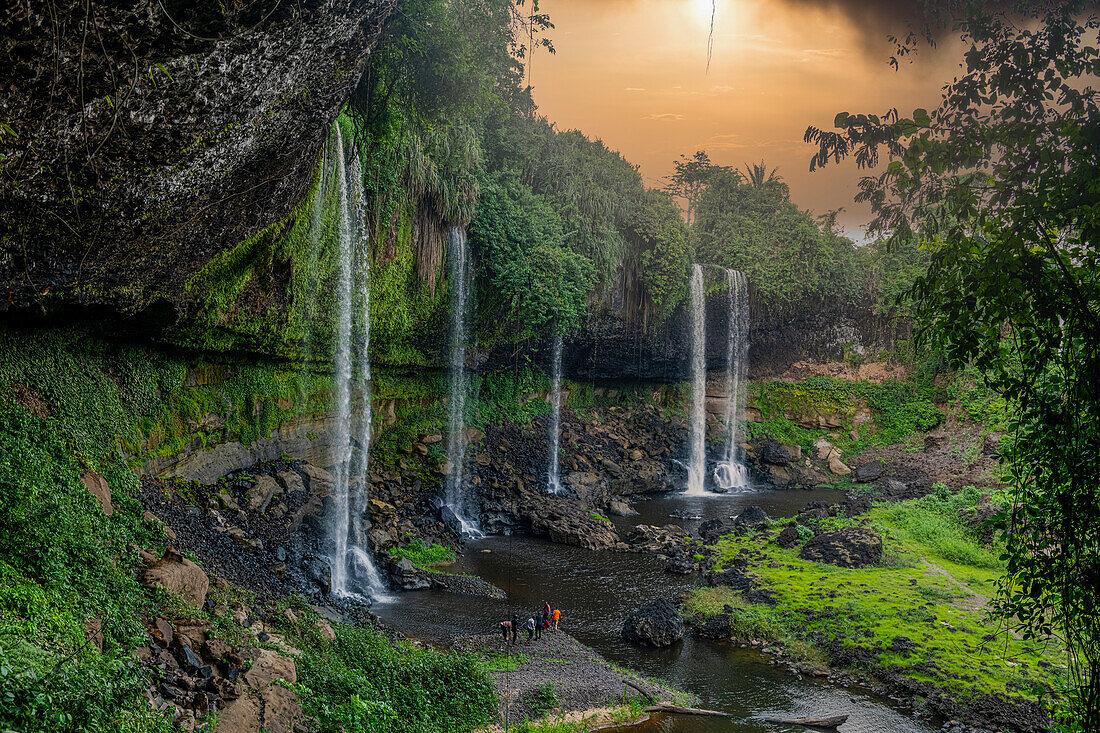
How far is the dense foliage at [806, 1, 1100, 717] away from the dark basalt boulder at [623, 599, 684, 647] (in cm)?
827

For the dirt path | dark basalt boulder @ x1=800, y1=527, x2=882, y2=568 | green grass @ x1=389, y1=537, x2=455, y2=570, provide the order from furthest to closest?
dark basalt boulder @ x1=800, y1=527, x2=882, y2=568 → green grass @ x1=389, y1=537, x2=455, y2=570 → the dirt path

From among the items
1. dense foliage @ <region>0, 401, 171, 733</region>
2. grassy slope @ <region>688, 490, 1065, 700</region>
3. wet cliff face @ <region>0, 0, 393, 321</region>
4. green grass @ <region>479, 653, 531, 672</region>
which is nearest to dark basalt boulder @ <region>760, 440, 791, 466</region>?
grassy slope @ <region>688, 490, 1065, 700</region>

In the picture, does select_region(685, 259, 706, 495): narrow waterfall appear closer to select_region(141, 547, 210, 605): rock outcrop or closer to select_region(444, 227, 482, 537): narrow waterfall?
select_region(444, 227, 482, 537): narrow waterfall

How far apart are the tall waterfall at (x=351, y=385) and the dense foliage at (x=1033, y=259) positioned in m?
12.2

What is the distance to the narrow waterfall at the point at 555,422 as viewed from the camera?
75.6ft

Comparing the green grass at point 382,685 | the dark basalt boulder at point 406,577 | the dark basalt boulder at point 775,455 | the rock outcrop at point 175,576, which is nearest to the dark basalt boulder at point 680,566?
the dark basalt boulder at point 406,577

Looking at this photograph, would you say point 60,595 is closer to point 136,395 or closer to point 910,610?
point 136,395

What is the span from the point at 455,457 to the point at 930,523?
15.1 m

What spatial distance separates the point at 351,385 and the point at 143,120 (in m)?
14.1

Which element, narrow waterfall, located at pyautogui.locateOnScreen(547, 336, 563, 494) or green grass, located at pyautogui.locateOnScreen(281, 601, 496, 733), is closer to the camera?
green grass, located at pyautogui.locateOnScreen(281, 601, 496, 733)

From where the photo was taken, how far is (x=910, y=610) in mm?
12539

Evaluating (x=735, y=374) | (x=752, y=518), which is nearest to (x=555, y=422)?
(x=752, y=518)

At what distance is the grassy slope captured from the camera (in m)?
10.3

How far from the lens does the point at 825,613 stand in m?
12.6
